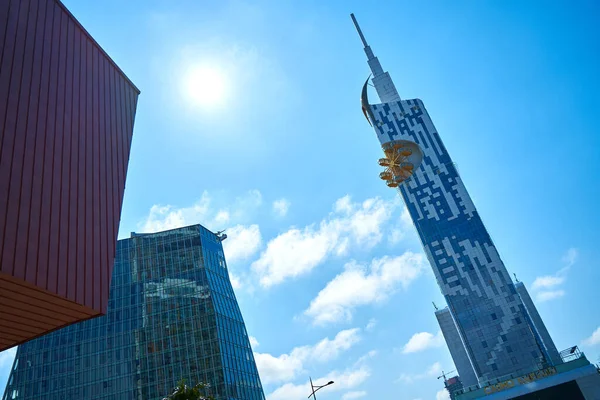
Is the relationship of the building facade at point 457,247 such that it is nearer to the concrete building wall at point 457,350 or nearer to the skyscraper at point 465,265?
the skyscraper at point 465,265

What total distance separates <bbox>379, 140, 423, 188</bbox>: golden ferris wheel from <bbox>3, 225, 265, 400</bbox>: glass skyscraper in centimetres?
4469

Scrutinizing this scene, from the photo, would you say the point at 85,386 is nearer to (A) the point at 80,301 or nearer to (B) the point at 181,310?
(B) the point at 181,310

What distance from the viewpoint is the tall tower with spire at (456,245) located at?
3022 inches

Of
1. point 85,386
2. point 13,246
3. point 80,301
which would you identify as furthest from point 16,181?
point 85,386

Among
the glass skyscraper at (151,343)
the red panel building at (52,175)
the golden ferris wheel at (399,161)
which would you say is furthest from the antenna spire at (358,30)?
the red panel building at (52,175)

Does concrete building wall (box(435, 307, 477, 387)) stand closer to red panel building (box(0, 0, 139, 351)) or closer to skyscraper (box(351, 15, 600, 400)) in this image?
skyscraper (box(351, 15, 600, 400))

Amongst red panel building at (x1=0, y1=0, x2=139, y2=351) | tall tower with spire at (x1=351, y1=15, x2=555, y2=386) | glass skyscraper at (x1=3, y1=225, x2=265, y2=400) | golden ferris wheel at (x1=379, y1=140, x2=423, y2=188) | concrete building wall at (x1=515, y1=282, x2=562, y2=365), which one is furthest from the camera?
concrete building wall at (x1=515, y1=282, x2=562, y2=365)

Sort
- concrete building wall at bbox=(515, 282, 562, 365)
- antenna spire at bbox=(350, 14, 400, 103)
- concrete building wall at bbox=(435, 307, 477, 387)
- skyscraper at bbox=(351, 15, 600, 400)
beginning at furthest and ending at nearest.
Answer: concrete building wall at bbox=(435, 307, 477, 387) < concrete building wall at bbox=(515, 282, 562, 365) < antenna spire at bbox=(350, 14, 400, 103) < skyscraper at bbox=(351, 15, 600, 400)

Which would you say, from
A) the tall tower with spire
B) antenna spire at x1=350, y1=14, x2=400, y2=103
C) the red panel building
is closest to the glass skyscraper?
the tall tower with spire

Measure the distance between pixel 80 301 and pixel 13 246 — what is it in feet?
14.0

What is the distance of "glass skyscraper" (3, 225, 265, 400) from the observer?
71.7 meters

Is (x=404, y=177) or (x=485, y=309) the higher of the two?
(x=404, y=177)

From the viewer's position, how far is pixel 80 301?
1884cm

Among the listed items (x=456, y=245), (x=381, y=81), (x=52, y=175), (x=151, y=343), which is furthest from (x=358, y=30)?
(x=52, y=175)
